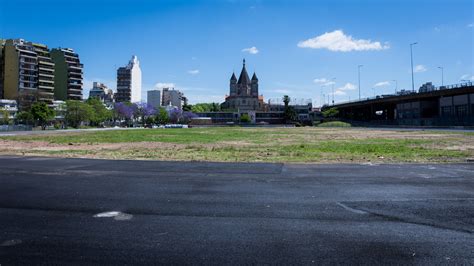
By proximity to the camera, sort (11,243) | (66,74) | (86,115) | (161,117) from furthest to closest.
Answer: (161,117) < (66,74) < (86,115) < (11,243)

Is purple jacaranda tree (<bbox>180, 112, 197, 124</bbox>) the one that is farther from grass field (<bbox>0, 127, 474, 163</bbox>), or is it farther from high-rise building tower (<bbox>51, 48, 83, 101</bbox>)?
grass field (<bbox>0, 127, 474, 163</bbox>)

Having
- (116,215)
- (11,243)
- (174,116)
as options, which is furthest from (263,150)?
(174,116)

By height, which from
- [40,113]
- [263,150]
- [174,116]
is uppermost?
[174,116]

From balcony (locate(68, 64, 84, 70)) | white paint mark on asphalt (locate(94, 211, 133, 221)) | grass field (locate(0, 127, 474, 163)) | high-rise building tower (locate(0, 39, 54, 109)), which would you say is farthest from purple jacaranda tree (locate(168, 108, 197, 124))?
white paint mark on asphalt (locate(94, 211, 133, 221))

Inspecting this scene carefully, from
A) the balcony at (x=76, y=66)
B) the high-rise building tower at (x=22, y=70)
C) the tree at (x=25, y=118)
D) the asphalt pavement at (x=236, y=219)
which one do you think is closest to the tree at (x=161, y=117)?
the balcony at (x=76, y=66)

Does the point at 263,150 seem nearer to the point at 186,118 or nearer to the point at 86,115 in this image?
the point at 86,115

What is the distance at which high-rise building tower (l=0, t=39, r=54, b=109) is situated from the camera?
13050 centimetres

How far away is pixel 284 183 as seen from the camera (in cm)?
1129

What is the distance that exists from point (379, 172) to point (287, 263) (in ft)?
31.5

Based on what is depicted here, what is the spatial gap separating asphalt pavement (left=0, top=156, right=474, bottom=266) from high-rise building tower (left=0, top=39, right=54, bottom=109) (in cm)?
13043

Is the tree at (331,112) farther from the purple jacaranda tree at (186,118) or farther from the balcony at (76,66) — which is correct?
the balcony at (76,66)

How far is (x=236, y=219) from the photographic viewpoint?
7.12 meters

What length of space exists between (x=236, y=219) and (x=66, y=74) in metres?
168

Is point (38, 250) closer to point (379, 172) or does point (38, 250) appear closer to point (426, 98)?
point (379, 172)
